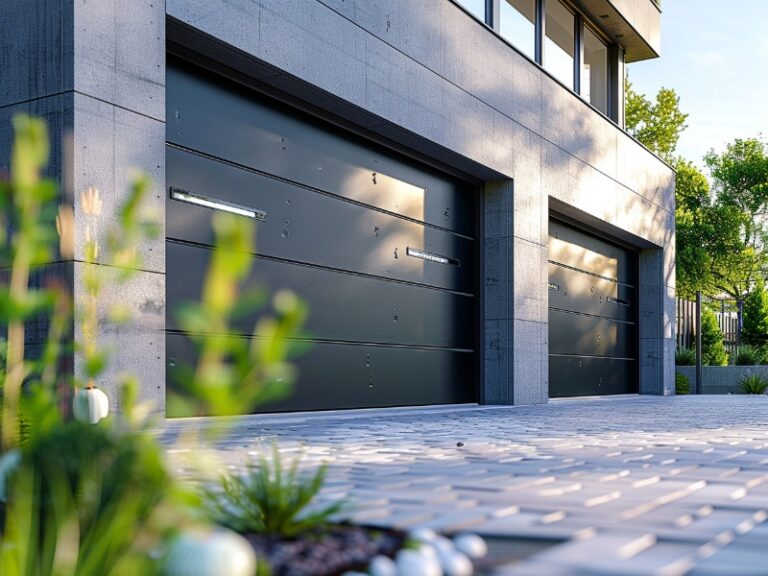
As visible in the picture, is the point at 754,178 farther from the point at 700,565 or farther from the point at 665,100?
the point at 700,565

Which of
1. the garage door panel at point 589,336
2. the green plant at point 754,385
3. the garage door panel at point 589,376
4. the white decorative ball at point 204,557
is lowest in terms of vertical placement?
the green plant at point 754,385

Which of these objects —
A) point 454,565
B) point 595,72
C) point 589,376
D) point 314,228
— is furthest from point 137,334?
point 595,72

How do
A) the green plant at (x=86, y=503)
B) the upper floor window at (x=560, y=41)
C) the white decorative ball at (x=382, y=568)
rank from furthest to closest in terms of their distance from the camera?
1. the upper floor window at (x=560, y=41)
2. the white decorative ball at (x=382, y=568)
3. the green plant at (x=86, y=503)

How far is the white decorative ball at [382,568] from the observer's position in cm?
206

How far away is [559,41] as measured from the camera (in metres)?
14.9

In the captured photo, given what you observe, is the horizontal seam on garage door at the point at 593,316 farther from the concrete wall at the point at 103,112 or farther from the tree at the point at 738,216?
the tree at the point at 738,216

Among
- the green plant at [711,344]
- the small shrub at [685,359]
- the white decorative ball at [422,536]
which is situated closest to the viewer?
the white decorative ball at [422,536]

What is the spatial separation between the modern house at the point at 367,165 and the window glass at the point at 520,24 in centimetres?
4

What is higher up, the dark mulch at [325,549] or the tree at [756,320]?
the tree at [756,320]

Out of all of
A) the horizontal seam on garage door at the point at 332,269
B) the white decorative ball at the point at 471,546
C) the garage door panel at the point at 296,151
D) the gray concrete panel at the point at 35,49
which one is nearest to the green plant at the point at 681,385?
the horizontal seam on garage door at the point at 332,269

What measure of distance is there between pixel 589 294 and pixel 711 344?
40.4 feet

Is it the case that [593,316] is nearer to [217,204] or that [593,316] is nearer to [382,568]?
[217,204]

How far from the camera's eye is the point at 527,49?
13.6 metres

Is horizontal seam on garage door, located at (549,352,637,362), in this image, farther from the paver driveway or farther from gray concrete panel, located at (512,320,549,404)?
the paver driveway
